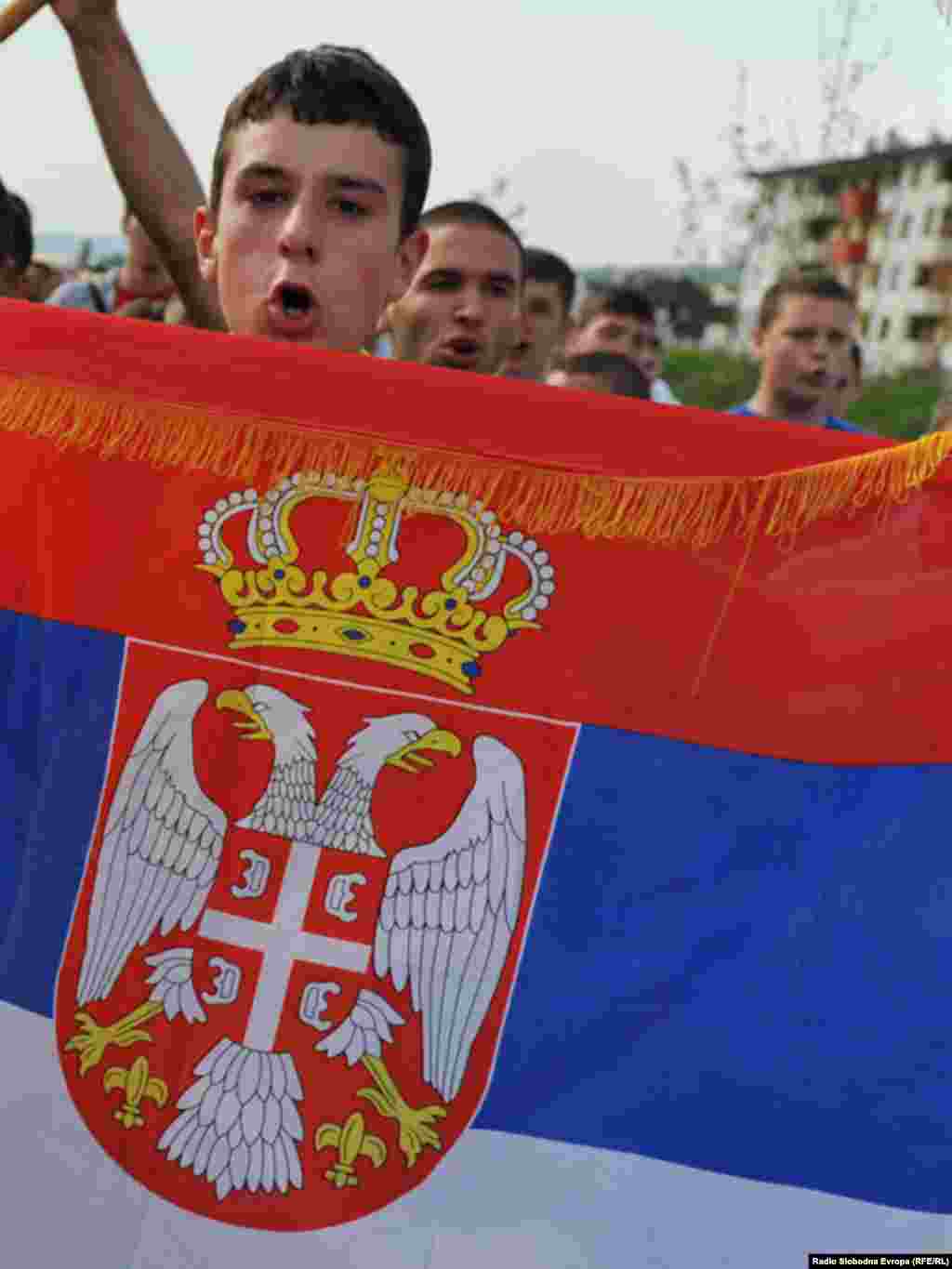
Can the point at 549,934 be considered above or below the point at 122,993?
above

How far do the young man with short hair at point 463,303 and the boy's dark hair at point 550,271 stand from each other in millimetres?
1880

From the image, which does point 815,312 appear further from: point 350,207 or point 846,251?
point 846,251

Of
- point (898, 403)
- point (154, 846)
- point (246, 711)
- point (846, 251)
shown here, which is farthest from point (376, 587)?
point (898, 403)

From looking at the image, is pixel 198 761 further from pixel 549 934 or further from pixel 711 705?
pixel 711 705

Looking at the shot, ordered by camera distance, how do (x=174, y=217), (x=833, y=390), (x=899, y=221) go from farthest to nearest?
1. (x=899, y=221)
2. (x=833, y=390)
3. (x=174, y=217)

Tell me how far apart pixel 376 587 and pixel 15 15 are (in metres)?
1.19

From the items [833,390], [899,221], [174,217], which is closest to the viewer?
[174,217]

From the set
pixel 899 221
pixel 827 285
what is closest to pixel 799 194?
pixel 827 285

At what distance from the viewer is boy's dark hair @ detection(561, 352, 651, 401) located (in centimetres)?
577

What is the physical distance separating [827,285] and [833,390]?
0.43 m

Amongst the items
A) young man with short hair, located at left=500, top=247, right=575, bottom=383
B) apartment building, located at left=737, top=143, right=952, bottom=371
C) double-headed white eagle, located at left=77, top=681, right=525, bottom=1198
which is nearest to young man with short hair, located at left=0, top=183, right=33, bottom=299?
young man with short hair, located at left=500, top=247, right=575, bottom=383

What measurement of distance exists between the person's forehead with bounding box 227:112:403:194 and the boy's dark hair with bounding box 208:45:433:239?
0.02 meters

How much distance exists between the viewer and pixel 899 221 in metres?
67.1

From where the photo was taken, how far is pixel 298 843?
252 centimetres
